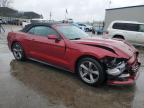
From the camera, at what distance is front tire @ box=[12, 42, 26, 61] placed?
23.1 ft

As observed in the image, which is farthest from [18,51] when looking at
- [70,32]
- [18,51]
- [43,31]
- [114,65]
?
[114,65]

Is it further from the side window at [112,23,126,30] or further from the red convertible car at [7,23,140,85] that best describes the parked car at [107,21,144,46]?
the red convertible car at [7,23,140,85]

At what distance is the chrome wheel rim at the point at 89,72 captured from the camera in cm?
494

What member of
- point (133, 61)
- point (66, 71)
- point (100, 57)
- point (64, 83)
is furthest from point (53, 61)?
point (133, 61)

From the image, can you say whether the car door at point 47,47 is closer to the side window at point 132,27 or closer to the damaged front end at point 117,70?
the damaged front end at point 117,70

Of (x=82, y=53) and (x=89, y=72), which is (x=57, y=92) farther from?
(x=82, y=53)

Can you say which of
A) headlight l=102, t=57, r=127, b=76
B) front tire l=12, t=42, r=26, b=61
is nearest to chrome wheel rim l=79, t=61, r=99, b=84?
headlight l=102, t=57, r=127, b=76

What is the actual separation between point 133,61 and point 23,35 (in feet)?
12.4

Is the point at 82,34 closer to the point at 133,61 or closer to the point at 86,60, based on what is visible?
the point at 86,60

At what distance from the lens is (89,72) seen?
5.07 metres

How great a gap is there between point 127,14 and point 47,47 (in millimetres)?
20777

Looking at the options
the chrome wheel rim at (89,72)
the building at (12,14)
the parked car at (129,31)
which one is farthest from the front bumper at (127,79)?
the building at (12,14)

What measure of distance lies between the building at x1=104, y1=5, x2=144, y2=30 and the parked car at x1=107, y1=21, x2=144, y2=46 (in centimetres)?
1007

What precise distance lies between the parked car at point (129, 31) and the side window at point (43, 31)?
8498 millimetres
